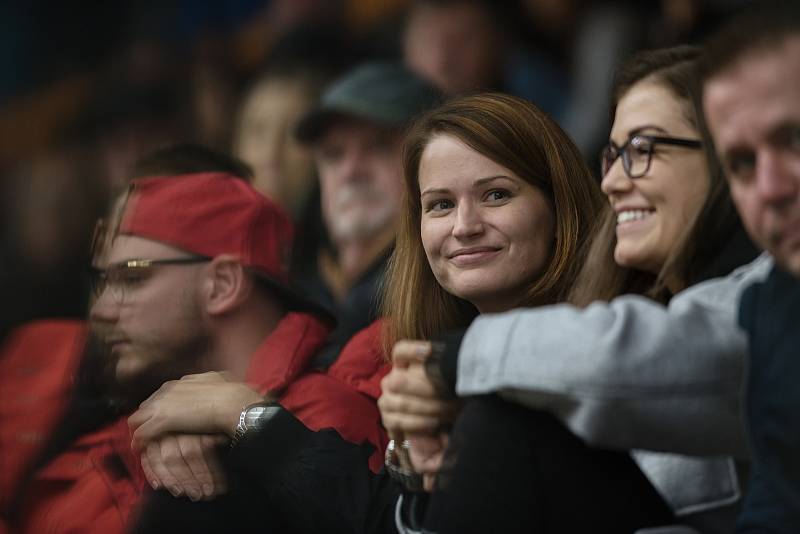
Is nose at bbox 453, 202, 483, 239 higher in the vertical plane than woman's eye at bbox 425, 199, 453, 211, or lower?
lower

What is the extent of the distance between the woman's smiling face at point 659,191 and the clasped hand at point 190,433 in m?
0.74

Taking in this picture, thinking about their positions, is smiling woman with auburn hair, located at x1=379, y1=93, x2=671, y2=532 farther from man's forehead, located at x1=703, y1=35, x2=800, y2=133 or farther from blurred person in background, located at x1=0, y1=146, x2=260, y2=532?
man's forehead, located at x1=703, y1=35, x2=800, y2=133

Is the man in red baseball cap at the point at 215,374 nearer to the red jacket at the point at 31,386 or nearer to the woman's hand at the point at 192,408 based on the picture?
the woman's hand at the point at 192,408

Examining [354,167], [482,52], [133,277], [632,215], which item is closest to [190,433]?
[133,277]

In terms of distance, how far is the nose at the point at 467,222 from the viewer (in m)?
2.47

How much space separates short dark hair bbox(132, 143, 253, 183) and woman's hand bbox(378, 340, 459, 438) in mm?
1126

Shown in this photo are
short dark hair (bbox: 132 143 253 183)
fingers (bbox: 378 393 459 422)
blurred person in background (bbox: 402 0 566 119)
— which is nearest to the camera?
fingers (bbox: 378 393 459 422)

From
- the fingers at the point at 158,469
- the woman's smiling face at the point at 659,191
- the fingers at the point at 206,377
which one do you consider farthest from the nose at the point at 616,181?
the fingers at the point at 158,469

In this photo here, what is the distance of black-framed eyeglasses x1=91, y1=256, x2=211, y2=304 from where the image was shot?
2.84 meters

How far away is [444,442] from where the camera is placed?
208 cm

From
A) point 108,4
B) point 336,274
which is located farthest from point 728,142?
point 108,4

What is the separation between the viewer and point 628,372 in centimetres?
179

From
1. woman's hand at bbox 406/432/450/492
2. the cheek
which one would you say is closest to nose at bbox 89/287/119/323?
the cheek

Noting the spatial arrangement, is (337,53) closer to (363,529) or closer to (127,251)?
(127,251)
